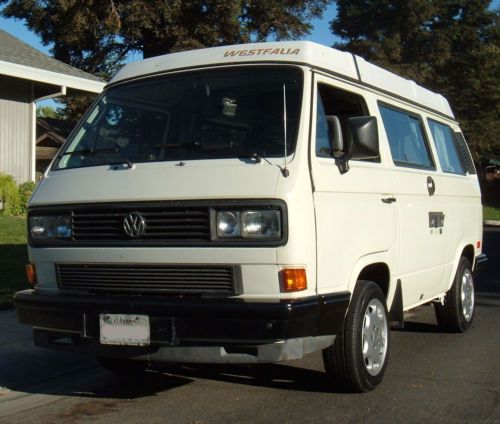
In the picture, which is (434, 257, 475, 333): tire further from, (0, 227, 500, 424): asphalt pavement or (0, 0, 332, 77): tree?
(0, 0, 332, 77): tree

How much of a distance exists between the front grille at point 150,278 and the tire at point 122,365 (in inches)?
45.7

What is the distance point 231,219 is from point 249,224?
12 cm

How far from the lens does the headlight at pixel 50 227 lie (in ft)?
16.3

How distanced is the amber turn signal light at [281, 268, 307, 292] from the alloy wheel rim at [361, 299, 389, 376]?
0.99 meters

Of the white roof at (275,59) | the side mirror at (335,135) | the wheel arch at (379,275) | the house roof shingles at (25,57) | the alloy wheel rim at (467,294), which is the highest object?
the house roof shingles at (25,57)

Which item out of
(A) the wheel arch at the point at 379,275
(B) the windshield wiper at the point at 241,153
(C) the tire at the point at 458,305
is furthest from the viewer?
(C) the tire at the point at 458,305

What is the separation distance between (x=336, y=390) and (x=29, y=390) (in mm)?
2428

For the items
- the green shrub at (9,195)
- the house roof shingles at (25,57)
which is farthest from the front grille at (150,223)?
the green shrub at (9,195)

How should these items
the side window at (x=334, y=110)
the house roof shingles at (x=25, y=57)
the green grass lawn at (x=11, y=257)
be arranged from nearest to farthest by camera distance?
the side window at (x=334, y=110)
the green grass lawn at (x=11, y=257)
the house roof shingles at (x=25, y=57)

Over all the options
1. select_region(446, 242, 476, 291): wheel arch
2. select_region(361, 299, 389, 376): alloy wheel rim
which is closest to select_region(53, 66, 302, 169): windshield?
select_region(361, 299, 389, 376): alloy wheel rim

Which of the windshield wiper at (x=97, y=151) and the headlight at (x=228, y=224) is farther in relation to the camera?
the windshield wiper at (x=97, y=151)

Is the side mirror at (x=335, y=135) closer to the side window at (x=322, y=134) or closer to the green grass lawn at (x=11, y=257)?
the side window at (x=322, y=134)

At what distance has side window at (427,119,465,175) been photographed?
7.27 metres

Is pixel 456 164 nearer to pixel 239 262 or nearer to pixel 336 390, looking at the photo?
pixel 336 390
